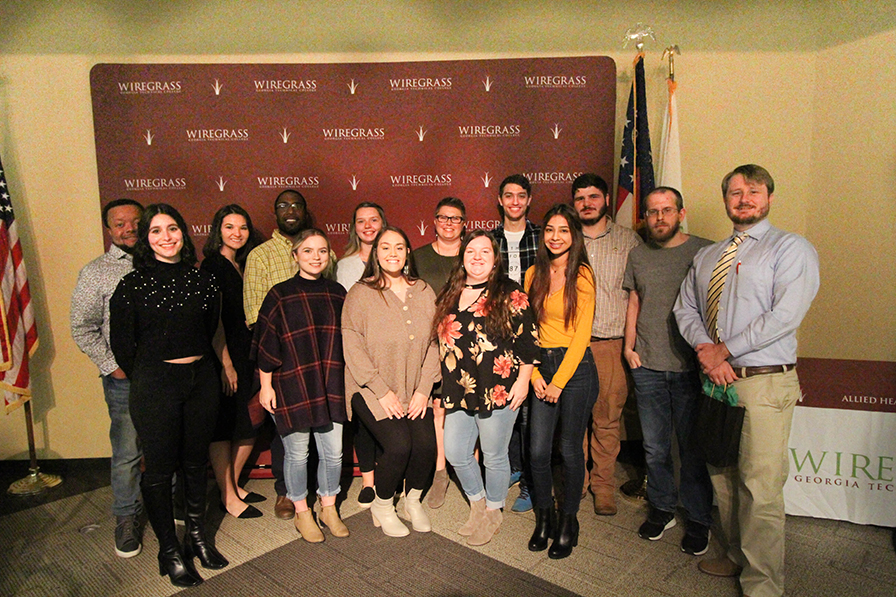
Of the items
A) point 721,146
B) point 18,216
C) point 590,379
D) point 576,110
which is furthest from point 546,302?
point 18,216

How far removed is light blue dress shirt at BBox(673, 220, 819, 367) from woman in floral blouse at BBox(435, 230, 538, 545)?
0.88 metres

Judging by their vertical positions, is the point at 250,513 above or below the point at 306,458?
below

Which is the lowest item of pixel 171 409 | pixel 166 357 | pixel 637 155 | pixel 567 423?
pixel 567 423

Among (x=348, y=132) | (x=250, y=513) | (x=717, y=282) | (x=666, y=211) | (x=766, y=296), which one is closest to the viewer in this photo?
(x=766, y=296)

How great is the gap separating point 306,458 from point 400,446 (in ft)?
1.79

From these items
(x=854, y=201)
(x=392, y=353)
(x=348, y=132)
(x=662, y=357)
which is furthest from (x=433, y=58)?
(x=854, y=201)

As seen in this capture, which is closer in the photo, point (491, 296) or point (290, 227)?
point (491, 296)

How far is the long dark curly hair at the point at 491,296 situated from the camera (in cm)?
246

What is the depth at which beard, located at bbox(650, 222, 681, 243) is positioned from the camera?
275cm

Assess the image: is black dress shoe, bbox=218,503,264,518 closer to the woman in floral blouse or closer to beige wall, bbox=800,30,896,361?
the woman in floral blouse

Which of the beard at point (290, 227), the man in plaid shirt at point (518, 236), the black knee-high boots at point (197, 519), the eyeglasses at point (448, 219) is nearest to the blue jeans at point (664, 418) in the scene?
the man in plaid shirt at point (518, 236)

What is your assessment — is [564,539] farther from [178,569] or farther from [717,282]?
[178,569]

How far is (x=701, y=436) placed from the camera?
7.59 ft

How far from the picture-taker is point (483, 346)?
8.16ft
